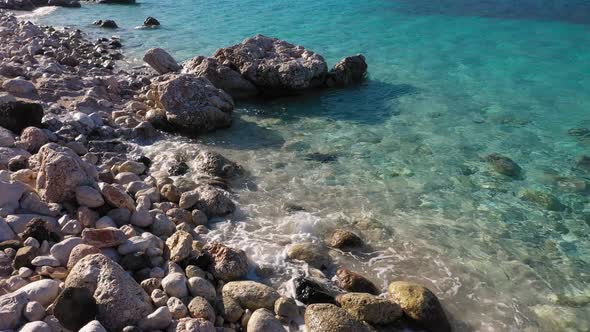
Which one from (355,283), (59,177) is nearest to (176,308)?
(355,283)

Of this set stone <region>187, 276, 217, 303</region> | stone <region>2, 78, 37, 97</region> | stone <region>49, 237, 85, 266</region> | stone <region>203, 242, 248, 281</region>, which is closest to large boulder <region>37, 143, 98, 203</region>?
stone <region>49, 237, 85, 266</region>

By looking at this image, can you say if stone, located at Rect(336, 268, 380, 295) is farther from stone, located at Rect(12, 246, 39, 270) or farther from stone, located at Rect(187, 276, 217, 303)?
stone, located at Rect(12, 246, 39, 270)

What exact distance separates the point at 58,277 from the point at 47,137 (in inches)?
207

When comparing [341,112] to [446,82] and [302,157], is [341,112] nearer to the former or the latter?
[302,157]

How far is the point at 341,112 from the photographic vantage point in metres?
15.1

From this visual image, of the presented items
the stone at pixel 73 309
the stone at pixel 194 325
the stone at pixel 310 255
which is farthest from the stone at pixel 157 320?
the stone at pixel 310 255

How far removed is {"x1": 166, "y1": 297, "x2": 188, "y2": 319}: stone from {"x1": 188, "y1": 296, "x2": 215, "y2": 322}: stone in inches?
4.6

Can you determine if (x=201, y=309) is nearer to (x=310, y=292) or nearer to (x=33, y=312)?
(x=310, y=292)

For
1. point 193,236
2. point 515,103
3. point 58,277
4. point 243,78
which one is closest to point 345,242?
point 193,236

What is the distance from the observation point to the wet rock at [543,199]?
1002 centimetres

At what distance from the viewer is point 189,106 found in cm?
1327

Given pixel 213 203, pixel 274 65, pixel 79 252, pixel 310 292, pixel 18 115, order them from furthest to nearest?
1. pixel 274 65
2. pixel 18 115
3. pixel 213 203
4. pixel 310 292
5. pixel 79 252

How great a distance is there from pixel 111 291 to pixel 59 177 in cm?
305

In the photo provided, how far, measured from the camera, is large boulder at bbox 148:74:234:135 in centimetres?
1314
